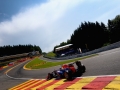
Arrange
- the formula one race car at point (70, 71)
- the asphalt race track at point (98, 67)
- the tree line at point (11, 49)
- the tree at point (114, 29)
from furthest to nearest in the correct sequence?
the tree line at point (11, 49), the tree at point (114, 29), the formula one race car at point (70, 71), the asphalt race track at point (98, 67)

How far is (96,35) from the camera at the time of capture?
55781 millimetres

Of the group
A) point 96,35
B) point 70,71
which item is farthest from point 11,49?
point 70,71

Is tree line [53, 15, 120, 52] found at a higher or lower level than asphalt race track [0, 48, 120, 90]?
higher

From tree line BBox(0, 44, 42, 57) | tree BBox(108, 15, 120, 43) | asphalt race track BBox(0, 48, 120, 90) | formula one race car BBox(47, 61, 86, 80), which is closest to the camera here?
asphalt race track BBox(0, 48, 120, 90)

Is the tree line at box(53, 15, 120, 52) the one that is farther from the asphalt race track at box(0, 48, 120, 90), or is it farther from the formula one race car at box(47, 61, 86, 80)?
the formula one race car at box(47, 61, 86, 80)

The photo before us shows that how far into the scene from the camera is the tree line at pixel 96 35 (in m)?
53.5

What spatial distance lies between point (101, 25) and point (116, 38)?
13.1 metres

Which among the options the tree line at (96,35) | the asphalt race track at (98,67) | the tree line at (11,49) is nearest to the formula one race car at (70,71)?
the asphalt race track at (98,67)

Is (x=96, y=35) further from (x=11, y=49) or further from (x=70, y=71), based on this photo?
(x=11, y=49)

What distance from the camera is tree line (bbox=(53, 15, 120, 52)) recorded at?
53453mm

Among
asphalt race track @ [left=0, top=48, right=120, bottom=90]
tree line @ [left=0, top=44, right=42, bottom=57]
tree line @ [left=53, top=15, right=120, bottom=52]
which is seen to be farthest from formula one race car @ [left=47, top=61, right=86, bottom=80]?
tree line @ [left=0, top=44, right=42, bottom=57]

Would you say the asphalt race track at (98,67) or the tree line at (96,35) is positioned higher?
the tree line at (96,35)

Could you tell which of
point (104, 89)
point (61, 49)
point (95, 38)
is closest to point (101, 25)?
point (95, 38)

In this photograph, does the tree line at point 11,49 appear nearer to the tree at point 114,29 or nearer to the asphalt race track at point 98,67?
the tree at point 114,29
